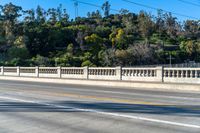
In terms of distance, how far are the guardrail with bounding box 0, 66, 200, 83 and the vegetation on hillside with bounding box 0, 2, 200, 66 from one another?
31327mm

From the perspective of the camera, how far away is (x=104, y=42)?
107625 millimetres

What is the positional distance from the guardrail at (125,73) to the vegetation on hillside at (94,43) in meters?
31.3

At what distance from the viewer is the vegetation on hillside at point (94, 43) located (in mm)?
82938

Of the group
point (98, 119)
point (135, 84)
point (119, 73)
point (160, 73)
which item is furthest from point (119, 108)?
point (119, 73)

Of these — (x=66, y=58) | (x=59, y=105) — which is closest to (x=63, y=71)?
(x=59, y=105)

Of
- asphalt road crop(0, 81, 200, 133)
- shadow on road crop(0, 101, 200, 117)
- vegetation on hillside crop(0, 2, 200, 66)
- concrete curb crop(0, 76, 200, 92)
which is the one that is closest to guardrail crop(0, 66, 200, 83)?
concrete curb crop(0, 76, 200, 92)

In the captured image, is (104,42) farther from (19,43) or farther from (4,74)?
(4,74)

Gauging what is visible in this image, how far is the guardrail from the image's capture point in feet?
85.0

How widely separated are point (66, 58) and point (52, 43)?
2369cm

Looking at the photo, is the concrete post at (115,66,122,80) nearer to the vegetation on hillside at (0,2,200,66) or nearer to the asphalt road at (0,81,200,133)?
the asphalt road at (0,81,200,133)

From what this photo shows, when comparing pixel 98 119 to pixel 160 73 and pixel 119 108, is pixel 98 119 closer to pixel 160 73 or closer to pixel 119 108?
pixel 119 108

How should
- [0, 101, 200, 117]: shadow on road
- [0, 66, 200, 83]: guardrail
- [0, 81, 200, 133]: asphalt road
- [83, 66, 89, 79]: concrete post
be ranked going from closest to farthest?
[0, 81, 200, 133]: asphalt road < [0, 101, 200, 117]: shadow on road < [0, 66, 200, 83]: guardrail < [83, 66, 89, 79]: concrete post

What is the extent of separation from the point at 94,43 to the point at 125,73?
71.4 meters

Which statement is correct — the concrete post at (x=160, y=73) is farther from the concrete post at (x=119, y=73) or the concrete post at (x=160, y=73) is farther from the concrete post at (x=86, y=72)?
the concrete post at (x=86, y=72)
